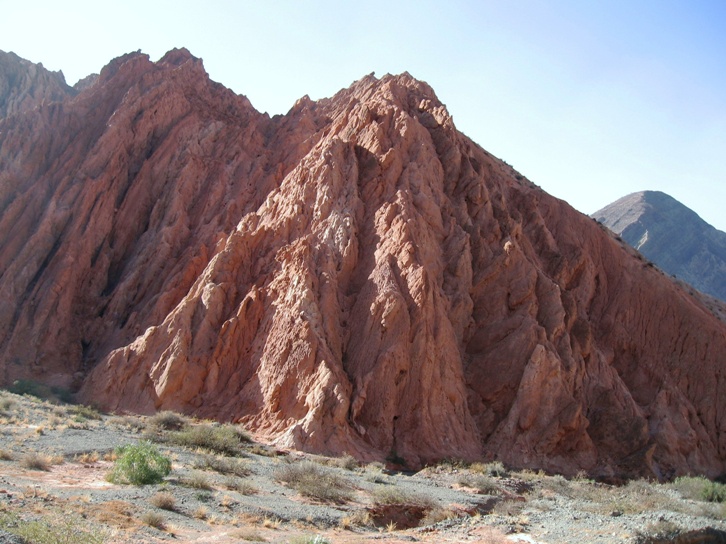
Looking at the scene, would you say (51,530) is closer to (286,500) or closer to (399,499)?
(286,500)

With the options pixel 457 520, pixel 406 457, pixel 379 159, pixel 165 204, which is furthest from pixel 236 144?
pixel 457 520

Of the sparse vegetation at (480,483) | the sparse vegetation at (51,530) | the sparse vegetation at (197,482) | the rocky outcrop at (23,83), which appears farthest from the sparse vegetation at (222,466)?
the rocky outcrop at (23,83)

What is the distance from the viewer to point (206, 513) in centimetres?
1493

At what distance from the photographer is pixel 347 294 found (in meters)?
32.6

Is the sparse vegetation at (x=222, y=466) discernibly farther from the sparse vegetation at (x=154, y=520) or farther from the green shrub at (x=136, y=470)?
the sparse vegetation at (x=154, y=520)

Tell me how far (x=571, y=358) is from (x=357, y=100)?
74.6ft

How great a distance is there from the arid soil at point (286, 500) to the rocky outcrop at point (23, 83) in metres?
41.6

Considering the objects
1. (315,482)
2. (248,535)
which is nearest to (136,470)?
(248,535)

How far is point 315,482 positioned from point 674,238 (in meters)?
103

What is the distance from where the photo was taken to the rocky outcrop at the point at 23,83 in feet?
199

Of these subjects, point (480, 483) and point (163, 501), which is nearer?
point (163, 501)

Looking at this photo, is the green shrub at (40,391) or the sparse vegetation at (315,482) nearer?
the sparse vegetation at (315,482)

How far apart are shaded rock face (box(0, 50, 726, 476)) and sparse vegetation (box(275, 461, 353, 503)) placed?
5.53 m

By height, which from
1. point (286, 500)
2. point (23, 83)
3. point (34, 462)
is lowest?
point (286, 500)
